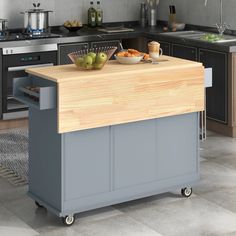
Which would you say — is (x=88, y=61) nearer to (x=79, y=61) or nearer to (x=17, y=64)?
(x=79, y=61)

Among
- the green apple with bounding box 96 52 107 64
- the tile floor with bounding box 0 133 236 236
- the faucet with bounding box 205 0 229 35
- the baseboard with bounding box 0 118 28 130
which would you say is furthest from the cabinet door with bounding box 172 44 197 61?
the green apple with bounding box 96 52 107 64

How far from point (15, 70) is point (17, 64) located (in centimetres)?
7

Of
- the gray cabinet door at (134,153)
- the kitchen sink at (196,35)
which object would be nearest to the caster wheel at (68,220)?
the gray cabinet door at (134,153)

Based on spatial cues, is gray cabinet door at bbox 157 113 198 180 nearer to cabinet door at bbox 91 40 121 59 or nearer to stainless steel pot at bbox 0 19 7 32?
cabinet door at bbox 91 40 121 59

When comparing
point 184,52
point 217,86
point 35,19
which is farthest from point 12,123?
point 217,86

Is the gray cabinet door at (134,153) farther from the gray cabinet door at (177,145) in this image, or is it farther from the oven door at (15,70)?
the oven door at (15,70)

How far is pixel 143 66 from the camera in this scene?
568 cm

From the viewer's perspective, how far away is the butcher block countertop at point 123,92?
528 centimetres

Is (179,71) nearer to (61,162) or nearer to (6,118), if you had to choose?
(61,162)

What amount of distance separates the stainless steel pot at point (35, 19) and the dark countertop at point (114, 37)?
0.77 feet

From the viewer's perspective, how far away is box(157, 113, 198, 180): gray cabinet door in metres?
5.78

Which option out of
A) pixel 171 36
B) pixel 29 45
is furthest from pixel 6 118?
pixel 171 36

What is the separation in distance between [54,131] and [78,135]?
0.17 metres

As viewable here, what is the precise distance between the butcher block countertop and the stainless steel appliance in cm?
242
